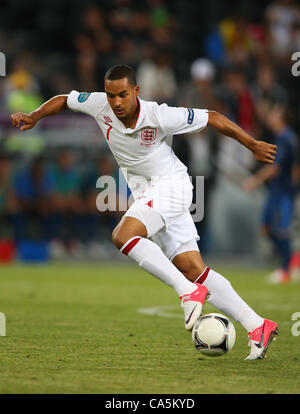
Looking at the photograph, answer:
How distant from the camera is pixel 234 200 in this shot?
52.2 feet

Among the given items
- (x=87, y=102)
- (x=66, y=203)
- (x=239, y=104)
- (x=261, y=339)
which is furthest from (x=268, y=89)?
(x=261, y=339)

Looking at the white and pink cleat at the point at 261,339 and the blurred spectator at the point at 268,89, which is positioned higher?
the blurred spectator at the point at 268,89

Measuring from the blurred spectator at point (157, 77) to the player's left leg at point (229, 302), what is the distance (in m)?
9.69

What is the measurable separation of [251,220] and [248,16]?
526cm

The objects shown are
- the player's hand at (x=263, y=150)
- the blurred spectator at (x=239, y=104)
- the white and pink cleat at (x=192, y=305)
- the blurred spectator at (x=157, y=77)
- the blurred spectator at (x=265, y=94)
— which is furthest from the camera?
the blurred spectator at (x=157, y=77)

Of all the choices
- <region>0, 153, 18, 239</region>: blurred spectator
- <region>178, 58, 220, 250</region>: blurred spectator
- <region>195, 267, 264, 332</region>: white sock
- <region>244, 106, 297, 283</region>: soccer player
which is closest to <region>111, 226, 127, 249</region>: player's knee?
<region>195, 267, 264, 332</region>: white sock

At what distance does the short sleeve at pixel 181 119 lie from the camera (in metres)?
6.11

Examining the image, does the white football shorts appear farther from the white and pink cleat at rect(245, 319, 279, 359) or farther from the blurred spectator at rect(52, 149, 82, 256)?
the blurred spectator at rect(52, 149, 82, 256)

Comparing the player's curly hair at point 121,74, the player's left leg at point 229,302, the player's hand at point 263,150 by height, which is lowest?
the player's left leg at point 229,302

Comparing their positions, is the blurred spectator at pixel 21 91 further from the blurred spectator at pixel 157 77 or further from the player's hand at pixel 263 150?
the player's hand at pixel 263 150

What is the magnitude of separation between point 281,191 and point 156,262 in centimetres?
700

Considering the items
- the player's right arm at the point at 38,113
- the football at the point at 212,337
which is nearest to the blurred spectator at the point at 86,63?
the player's right arm at the point at 38,113

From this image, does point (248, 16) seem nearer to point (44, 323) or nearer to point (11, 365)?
point (44, 323)
